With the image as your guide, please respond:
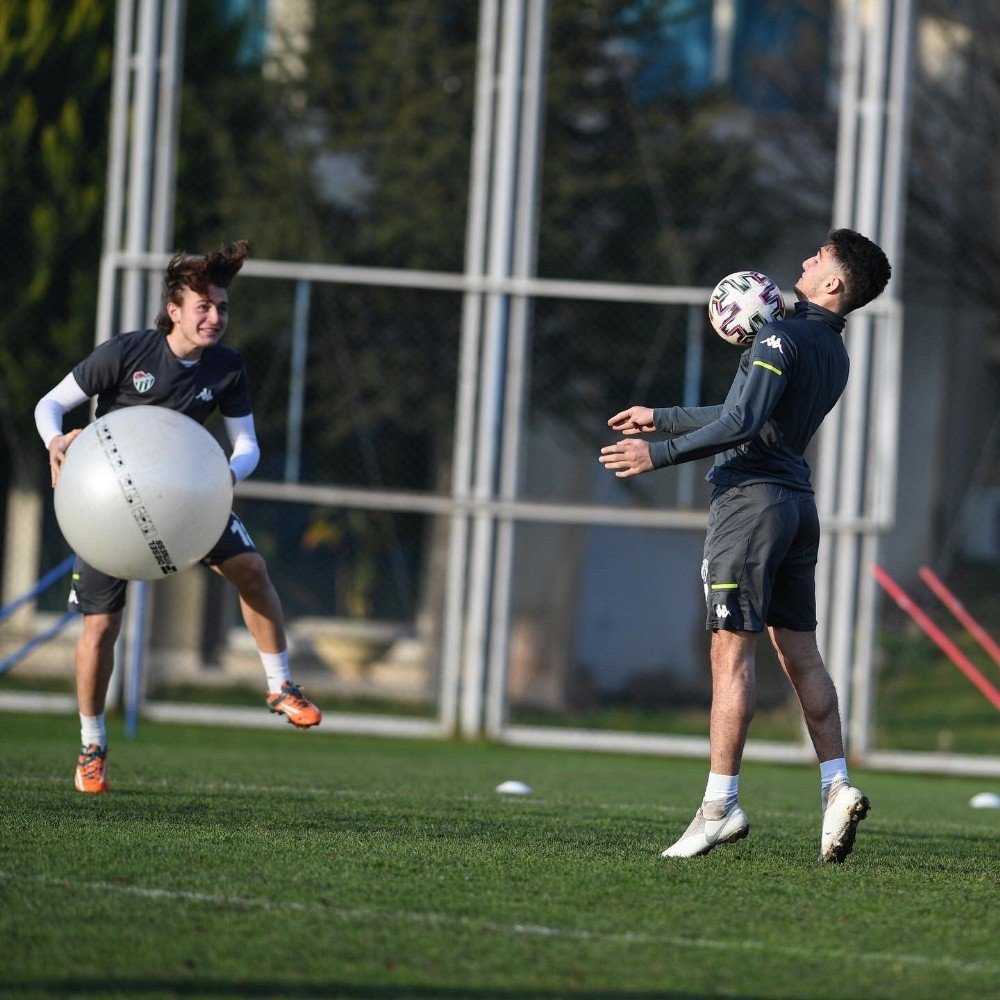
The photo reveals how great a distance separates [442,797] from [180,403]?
1.87 metres

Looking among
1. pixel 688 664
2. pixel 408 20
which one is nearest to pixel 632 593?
pixel 688 664

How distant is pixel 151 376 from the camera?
5.88m

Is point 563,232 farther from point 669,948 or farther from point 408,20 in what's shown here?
point 669,948

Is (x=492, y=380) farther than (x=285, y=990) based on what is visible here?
Yes

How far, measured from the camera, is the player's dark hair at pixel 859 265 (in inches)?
196

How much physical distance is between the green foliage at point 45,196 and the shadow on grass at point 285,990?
11.3 meters

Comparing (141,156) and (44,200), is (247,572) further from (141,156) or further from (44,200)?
(44,200)

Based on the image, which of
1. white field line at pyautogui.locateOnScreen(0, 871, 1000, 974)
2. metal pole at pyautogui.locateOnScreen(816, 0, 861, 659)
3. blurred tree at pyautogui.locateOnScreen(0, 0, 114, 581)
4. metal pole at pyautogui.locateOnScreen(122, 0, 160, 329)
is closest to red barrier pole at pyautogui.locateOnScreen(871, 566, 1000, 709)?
metal pole at pyautogui.locateOnScreen(816, 0, 861, 659)

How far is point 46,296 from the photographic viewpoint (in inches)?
565

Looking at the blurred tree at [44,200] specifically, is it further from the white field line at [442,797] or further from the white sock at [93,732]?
the white sock at [93,732]

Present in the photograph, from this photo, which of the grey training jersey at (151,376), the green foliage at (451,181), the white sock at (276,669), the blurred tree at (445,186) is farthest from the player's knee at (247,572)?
the green foliage at (451,181)

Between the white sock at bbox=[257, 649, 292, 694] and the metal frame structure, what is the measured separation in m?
4.89

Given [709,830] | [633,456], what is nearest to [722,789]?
[709,830]

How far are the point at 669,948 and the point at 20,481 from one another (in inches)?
435
